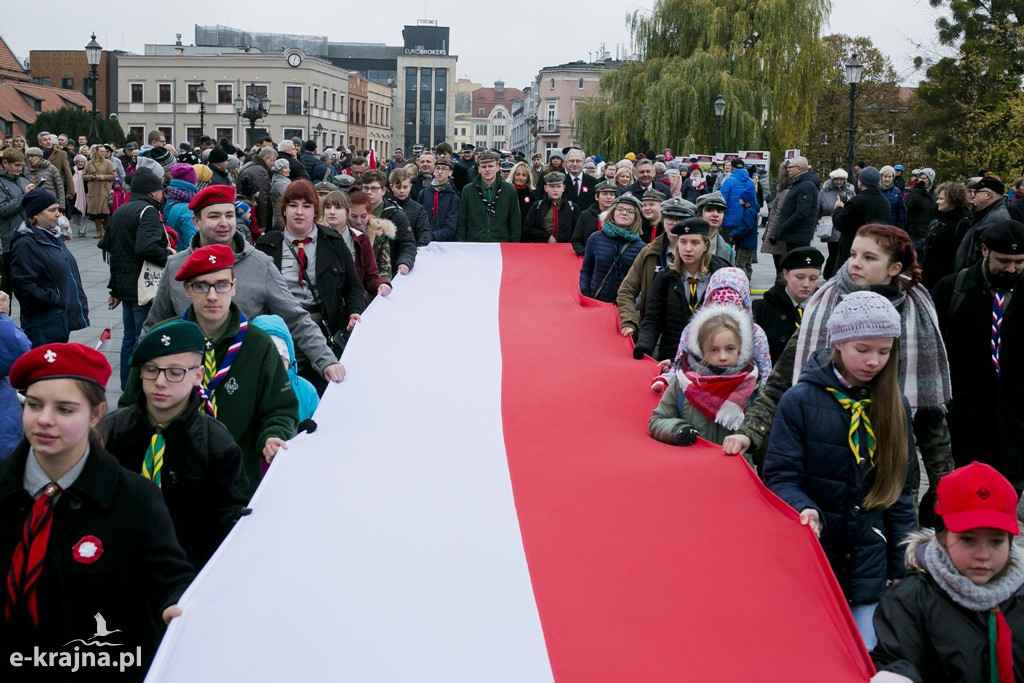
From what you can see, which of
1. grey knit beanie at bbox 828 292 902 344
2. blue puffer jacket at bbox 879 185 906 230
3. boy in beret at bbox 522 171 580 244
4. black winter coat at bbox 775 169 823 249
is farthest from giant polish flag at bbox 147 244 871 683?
blue puffer jacket at bbox 879 185 906 230

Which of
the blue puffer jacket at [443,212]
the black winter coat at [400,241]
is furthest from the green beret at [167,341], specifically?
the blue puffer jacket at [443,212]

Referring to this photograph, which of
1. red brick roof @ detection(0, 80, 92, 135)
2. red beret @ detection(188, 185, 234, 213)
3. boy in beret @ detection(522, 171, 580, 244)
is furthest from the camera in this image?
red brick roof @ detection(0, 80, 92, 135)

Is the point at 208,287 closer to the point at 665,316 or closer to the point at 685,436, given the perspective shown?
the point at 685,436

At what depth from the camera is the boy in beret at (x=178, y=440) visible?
381 centimetres

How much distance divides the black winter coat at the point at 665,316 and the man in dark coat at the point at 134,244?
4171mm

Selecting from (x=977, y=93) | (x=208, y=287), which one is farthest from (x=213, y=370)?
(x=977, y=93)

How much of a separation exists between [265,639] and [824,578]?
1860 millimetres

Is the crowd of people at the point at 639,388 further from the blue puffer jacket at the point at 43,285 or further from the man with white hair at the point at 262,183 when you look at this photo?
the man with white hair at the point at 262,183

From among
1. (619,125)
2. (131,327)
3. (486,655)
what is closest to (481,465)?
(486,655)

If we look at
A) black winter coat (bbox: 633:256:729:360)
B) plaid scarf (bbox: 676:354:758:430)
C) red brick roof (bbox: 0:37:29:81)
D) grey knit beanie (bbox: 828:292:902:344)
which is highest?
red brick roof (bbox: 0:37:29:81)

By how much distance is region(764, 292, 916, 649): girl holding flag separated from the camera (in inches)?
156

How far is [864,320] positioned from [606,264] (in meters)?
4.65

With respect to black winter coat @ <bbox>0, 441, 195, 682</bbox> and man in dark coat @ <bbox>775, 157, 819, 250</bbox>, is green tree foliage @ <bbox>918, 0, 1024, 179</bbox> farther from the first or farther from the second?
black winter coat @ <bbox>0, 441, 195, 682</bbox>

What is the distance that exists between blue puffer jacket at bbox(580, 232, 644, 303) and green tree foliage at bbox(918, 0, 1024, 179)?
2260cm
